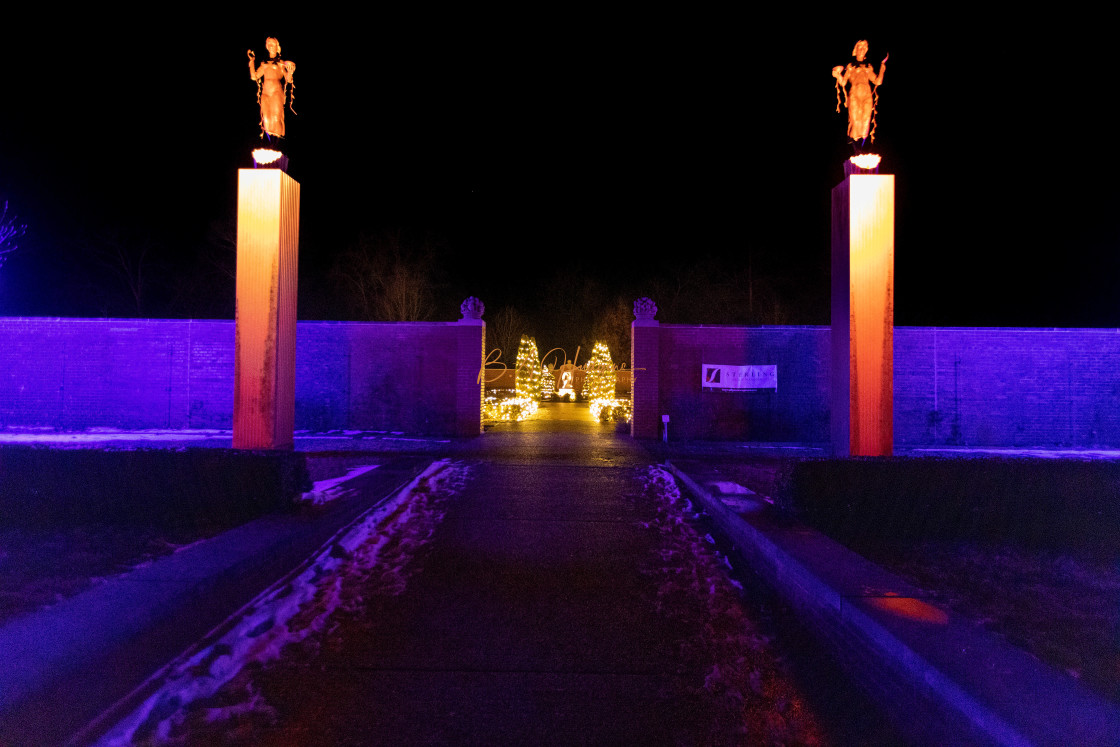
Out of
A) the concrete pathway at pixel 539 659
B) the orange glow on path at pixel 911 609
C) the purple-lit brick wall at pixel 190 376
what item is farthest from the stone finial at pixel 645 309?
the orange glow on path at pixel 911 609

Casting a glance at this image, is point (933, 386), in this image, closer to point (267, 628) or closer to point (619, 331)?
point (267, 628)

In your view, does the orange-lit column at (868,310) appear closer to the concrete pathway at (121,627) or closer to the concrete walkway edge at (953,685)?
the concrete walkway edge at (953,685)

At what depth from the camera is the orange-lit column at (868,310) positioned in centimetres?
1175

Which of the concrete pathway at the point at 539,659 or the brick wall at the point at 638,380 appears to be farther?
the brick wall at the point at 638,380

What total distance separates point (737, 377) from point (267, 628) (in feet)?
50.5

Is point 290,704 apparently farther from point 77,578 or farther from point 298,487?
point 298,487

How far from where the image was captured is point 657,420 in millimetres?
18562

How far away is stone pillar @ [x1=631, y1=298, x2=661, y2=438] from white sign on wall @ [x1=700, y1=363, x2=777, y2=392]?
134 centimetres

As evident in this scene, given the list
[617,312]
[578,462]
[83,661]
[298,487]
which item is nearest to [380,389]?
[578,462]

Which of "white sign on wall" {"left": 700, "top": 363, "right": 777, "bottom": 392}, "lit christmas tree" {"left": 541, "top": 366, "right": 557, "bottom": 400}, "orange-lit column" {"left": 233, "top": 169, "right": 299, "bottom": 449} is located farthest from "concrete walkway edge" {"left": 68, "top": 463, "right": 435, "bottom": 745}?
"lit christmas tree" {"left": 541, "top": 366, "right": 557, "bottom": 400}

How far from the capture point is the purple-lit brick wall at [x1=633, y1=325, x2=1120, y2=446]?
56.7ft

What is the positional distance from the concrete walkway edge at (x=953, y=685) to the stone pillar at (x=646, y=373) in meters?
13.1

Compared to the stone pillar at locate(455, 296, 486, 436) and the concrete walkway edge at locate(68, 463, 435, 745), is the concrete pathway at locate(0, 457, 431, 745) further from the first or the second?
the stone pillar at locate(455, 296, 486, 436)

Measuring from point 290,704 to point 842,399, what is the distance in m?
10.6
